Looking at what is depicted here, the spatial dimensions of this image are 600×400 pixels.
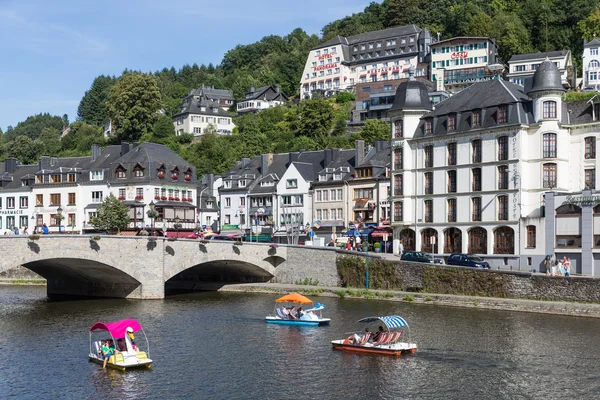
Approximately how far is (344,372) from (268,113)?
4663 inches

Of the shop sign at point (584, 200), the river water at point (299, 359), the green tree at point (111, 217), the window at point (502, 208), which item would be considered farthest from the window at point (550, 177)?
the green tree at point (111, 217)

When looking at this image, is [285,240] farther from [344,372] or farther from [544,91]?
[344,372]

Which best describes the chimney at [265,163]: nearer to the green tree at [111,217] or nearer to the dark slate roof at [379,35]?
A: the green tree at [111,217]

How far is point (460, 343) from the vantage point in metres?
44.1

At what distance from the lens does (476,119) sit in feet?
233

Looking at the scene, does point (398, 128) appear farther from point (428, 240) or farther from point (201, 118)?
point (201, 118)

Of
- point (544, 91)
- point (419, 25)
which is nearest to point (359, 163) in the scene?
point (544, 91)

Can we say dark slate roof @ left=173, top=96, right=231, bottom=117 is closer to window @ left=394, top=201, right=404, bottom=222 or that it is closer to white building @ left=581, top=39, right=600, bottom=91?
white building @ left=581, top=39, right=600, bottom=91

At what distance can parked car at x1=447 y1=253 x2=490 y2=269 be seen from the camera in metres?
63.7

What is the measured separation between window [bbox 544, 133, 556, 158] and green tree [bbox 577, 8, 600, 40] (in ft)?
271

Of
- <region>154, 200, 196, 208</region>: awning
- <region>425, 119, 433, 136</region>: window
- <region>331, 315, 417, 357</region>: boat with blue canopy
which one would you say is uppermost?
<region>425, 119, 433, 136</region>: window

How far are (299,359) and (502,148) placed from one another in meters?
35.6

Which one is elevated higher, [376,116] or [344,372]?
[376,116]

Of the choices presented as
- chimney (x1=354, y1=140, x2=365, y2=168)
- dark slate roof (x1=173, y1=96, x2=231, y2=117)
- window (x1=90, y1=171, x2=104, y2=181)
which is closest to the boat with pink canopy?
chimney (x1=354, y1=140, x2=365, y2=168)
